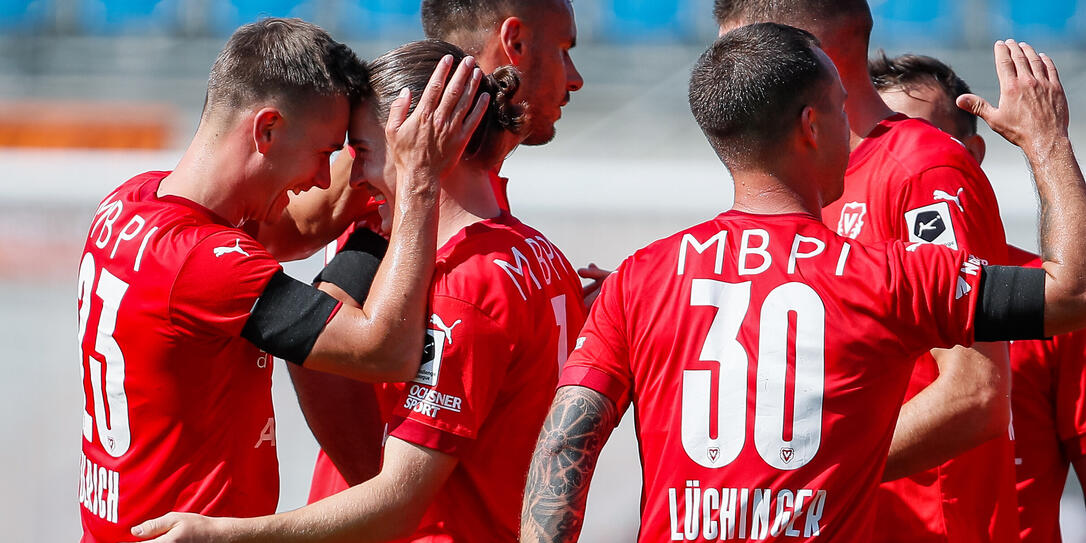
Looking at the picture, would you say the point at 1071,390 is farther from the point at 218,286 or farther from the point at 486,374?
the point at 218,286

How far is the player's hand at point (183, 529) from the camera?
214cm

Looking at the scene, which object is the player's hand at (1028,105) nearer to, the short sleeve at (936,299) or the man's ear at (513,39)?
the short sleeve at (936,299)

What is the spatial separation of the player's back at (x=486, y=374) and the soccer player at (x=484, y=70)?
1.07ft

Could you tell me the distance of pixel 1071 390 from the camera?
307cm

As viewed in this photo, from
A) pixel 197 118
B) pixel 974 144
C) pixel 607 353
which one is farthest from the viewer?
pixel 197 118

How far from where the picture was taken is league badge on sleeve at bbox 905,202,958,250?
244 cm

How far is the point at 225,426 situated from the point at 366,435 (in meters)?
0.45

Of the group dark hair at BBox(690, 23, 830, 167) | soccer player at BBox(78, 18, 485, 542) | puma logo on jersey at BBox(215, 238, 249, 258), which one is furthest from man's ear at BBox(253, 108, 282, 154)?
dark hair at BBox(690, 23, 830, 167)

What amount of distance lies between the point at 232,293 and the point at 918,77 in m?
2.29

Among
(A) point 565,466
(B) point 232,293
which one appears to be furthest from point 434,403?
(B) point 232,293

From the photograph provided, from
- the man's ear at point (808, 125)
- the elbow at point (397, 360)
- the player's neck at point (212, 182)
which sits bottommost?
the elbow at point (397, 360)

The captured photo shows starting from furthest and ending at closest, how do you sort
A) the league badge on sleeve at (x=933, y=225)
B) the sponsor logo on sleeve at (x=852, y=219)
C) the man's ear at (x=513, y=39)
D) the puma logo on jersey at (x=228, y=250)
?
the man's ear at (x=513, y=39)
the sponsor logo on sleeve at (x=852, y=219)
the league badge on sleeve at (x=933, y=225)
the puma logo on jersey at (x=228, y=250)

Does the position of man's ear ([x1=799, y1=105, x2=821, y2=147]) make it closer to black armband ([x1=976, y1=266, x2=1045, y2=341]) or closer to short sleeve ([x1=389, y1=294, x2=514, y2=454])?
black armband ([x1=976, y1=266, x2=1045, y2=341])

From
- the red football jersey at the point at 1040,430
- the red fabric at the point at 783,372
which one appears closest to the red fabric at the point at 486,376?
the red fabric at the point at 783,372
